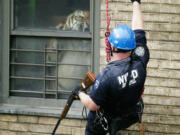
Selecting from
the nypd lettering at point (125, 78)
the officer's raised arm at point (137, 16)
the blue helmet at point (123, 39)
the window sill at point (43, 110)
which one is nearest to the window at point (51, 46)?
the window sill at point (43, 110)

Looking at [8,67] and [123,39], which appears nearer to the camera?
[123,39]

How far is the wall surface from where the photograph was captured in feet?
17.9

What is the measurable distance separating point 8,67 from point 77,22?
1221mm

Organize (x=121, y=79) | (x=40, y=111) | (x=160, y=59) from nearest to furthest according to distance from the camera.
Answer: (x=121, y=79) → (x=160, y=59) → (x=40, y=111)

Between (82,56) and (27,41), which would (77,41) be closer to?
(82,56)

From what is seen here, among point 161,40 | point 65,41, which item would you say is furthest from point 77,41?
point 161,40

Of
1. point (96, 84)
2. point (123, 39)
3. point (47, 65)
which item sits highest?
point (123, 39)

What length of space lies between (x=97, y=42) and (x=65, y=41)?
486mm

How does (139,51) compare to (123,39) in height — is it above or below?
below

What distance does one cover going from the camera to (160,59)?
552cm

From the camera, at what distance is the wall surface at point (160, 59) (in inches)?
215

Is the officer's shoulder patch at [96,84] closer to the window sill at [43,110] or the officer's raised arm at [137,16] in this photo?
the officer's raised arm at [137,16]

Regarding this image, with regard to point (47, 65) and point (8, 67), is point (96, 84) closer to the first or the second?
point (47, 65)

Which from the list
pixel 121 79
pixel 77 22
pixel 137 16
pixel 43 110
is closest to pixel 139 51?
pixel 137 16
